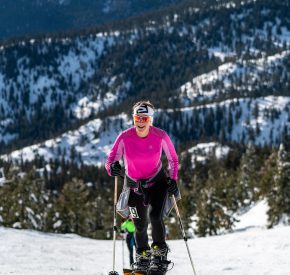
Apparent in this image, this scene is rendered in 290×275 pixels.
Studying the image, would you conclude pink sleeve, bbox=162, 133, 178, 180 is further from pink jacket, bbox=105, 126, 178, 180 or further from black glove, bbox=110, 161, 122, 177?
black glove, bbox=110, 161, 122, 177

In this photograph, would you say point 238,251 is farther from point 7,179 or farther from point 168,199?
point 7,179

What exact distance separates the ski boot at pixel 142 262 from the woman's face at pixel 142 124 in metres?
2.42

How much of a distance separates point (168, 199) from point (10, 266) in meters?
7.80

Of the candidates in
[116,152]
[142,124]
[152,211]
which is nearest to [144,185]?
[152,211]

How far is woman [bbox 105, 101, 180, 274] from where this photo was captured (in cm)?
976

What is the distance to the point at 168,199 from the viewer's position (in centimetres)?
997

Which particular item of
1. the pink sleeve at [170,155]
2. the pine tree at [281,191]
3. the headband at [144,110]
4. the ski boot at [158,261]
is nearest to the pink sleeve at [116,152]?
the headband at [144,110]

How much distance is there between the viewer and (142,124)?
32.1ft

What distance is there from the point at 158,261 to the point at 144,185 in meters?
1.53

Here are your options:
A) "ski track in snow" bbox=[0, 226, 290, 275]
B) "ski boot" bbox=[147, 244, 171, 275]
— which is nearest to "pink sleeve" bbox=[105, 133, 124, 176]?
"ski boot" bbox=[147, 244, 171, 275]

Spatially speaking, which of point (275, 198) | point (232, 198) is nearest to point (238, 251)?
point (275, 198)

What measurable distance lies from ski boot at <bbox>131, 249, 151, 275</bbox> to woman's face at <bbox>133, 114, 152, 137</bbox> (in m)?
2.42

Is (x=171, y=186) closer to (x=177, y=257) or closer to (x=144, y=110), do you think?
(x=144, y=110)

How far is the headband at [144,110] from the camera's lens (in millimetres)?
9844
